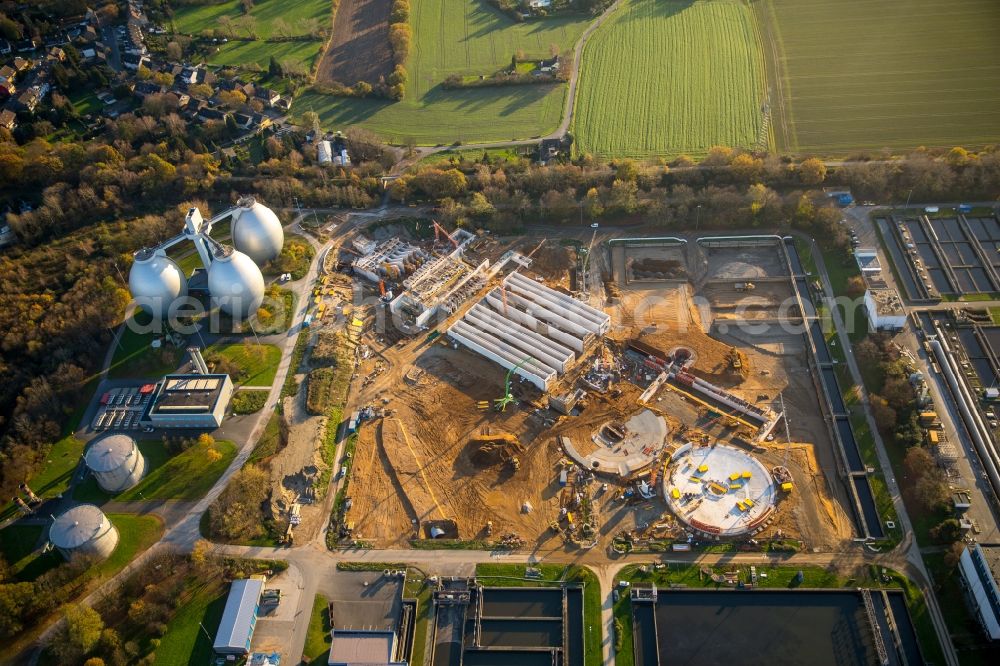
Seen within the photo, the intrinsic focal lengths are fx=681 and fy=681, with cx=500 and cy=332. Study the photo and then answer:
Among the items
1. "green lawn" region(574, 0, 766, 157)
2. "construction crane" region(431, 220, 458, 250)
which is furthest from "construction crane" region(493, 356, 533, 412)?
"green lawn" region(574, 0, 766, 157)

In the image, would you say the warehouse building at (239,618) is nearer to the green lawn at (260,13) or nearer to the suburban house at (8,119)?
the suburban house at (8,119)

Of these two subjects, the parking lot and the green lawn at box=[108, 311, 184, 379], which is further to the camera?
the green lawn at box=[108, 311, 184, 379]

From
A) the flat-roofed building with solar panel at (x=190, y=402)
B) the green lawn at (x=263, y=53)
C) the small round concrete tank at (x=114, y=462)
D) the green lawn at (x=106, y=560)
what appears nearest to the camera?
the green lawn at (x=106, y=560)

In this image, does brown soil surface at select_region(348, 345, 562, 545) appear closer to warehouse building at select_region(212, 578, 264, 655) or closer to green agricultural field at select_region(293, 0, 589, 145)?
warehouse building at select_region(212, 578, 264, 655)

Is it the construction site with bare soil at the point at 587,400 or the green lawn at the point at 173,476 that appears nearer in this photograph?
the construction site with bare soil at the point at 587,400

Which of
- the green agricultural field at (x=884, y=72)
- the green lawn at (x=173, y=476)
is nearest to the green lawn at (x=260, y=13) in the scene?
the green agricultural field at (x=884, y=72)

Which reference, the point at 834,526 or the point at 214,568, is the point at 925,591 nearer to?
the point at 834,526
